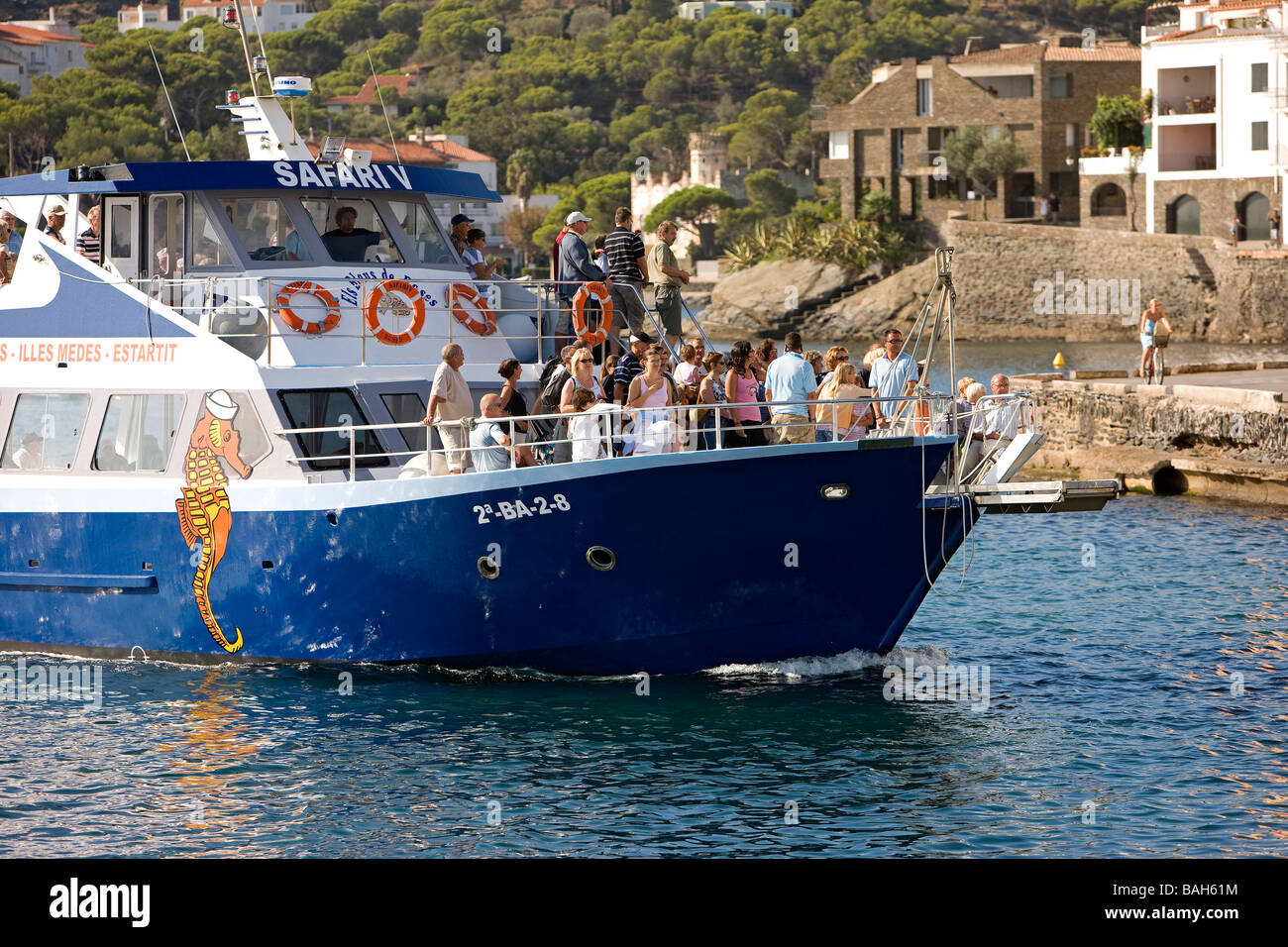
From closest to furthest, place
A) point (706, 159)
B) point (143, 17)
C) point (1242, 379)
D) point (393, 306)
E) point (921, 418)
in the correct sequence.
Result: point (921, 418)
point (393, 306)
point (1242, 379)
point (706, 159)
point (143, 17)

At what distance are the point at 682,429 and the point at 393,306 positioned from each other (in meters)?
3.63

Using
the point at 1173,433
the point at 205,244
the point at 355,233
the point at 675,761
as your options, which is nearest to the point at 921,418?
the point at 675,761

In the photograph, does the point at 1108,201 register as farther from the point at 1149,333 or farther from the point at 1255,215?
the point at 1149,333

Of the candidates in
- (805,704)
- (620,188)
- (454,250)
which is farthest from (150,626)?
(620,188)

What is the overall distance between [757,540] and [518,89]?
6255 inches

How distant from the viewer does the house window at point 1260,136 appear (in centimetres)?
6850

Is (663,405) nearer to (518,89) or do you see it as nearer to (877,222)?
(877,222)

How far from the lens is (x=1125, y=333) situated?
71.6 meters

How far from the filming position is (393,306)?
17.0m

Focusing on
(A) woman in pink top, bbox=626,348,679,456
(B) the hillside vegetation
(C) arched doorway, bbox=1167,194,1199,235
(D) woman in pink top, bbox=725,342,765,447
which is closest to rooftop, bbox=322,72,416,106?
(B) the hillside vegetation

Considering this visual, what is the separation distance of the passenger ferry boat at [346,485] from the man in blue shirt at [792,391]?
0.78m

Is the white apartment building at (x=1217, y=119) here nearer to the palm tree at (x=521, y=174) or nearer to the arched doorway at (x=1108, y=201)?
the arched doorway at (x=1108, y=201)

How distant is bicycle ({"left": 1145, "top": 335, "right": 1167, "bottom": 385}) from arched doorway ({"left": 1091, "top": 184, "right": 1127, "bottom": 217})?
4348cm

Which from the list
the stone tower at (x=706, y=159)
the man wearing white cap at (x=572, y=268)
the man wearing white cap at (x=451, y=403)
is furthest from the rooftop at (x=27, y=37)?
the man wearing white cap at (x=451, y=403)
